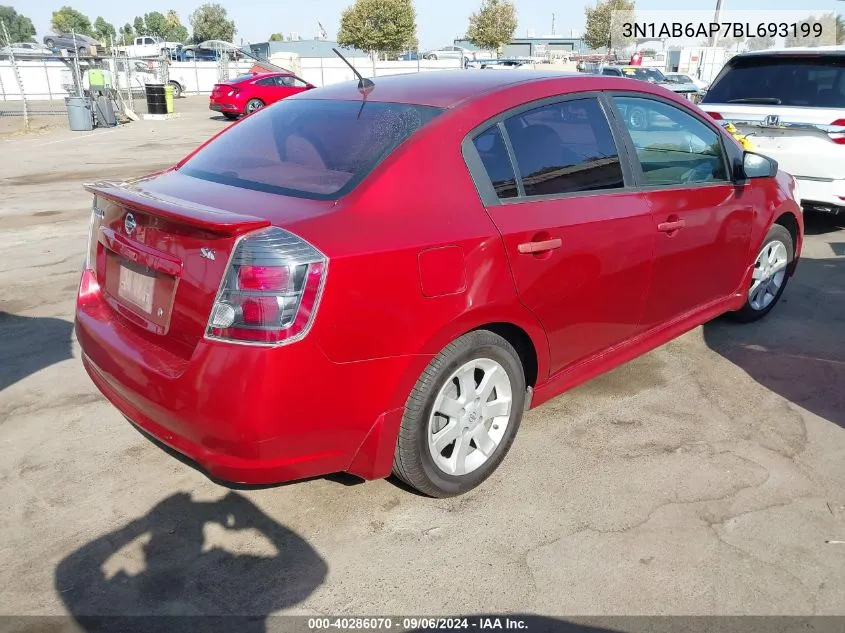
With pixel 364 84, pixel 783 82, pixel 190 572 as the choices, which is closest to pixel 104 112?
pixel 783 82

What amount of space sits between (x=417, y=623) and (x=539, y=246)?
1570 mm

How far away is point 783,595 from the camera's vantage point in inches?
100

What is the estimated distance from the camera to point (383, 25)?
184 ft

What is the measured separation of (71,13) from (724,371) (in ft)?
398

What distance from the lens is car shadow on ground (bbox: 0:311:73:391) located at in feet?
14.2

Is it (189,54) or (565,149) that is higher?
(189,54)

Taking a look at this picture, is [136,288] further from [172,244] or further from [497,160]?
[497,160]

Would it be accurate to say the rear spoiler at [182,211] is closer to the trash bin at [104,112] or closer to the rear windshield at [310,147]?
the rear windshield at [310,147]

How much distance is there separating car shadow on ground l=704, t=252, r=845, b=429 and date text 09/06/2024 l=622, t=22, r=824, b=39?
2705 cm

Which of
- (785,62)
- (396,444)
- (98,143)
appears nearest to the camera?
(396,444)

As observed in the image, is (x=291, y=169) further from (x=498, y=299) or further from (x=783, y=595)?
(x=783, y=595)

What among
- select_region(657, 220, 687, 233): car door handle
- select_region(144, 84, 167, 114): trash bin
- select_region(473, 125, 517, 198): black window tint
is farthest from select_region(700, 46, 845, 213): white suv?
select_region(144, 84, 167, 114): trash bin

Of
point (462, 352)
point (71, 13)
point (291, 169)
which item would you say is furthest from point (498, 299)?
point (71, 13)

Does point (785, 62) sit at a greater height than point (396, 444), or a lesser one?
greater
